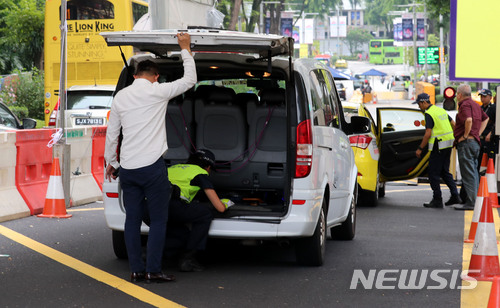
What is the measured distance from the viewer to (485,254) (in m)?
7.87

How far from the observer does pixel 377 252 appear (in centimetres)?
938

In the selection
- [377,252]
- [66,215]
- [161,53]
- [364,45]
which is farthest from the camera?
[364,45]

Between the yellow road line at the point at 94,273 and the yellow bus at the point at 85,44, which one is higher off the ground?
the yellow bus at the point at 85,44

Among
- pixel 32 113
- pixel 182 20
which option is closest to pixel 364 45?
pixel 32 113

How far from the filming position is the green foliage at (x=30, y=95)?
1164 inches

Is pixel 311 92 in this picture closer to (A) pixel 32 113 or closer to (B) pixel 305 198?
(B) pixel 305 198

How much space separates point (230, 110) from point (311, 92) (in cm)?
106

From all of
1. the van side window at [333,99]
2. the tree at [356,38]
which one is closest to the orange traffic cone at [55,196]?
the van side window at [333,99]

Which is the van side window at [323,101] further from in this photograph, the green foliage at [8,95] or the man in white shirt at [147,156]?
the green foliage at [8,95]

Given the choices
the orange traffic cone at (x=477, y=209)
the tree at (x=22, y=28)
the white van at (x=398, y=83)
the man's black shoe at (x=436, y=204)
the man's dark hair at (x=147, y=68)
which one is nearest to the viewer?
the man's dark hair at (x=147, y=68)

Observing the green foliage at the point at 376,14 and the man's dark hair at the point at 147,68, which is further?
the green foliage at the point at 376,14

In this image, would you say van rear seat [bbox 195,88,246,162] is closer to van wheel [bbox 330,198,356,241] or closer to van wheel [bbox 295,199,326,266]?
van wheel [bbox 295,199,326,266]

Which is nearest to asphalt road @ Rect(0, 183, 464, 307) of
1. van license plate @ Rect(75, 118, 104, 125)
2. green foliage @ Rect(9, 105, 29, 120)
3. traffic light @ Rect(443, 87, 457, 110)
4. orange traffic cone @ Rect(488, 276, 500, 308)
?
orange traffic cone @ Rect(488, 276, 500, 308)

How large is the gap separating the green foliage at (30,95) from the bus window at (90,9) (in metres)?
5.18
